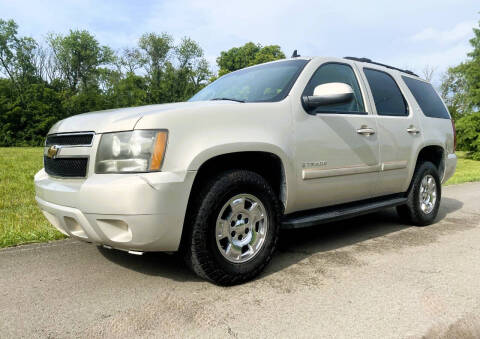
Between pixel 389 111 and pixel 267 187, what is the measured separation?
211 centimetres

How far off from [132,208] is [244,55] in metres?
55.2

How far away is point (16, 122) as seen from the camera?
41719mm

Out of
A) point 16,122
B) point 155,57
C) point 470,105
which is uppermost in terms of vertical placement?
point 155,57

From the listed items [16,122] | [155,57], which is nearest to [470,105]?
[155,57]

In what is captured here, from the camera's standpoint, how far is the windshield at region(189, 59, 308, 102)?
336 centimetres

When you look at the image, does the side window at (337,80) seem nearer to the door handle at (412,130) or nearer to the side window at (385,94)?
the side window at (385,94)

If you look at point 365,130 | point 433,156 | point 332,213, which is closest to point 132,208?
point 332,213

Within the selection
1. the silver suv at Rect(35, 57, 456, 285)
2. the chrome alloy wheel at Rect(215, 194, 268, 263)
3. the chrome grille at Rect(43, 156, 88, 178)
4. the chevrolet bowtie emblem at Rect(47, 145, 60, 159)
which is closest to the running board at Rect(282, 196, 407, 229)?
the silver suv at Rect(35, 57, 456, 285)

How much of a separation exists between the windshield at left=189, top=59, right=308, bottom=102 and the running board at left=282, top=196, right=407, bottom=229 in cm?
104

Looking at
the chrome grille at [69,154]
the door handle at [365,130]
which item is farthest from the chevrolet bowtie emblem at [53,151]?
the door handle at [365,130]

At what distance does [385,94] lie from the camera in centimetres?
436

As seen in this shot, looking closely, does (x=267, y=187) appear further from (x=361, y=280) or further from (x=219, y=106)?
(x=361, y=280)

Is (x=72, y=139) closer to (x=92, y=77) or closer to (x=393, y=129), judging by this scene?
(x=393, y=129)

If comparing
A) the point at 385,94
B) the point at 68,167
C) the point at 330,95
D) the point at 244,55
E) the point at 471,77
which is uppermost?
the point at 244,55
